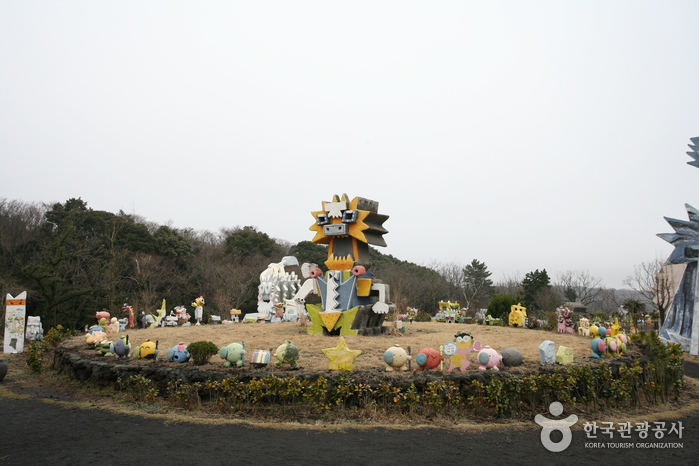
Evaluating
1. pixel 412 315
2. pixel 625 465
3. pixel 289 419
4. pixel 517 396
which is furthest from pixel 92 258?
pixel 625 465

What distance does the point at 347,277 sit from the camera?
14.7 m

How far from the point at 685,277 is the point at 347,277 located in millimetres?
14364

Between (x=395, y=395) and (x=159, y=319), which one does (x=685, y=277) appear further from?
(x=159, y=319)

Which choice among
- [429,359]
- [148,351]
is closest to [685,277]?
[429,359]

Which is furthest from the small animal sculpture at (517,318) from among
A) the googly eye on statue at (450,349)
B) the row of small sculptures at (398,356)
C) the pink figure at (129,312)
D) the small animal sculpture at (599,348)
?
the pink figure at (129,312)

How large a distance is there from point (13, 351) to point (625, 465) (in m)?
16.7

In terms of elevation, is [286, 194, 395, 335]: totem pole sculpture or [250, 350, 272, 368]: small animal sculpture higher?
[286, 194, 395, 335]: totem pole sculpture

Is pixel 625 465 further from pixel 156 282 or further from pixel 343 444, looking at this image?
pixel 156 282

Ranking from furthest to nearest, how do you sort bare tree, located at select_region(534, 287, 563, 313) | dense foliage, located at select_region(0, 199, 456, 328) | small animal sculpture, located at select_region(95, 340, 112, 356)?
1. bare tree, located at select_region(534, 287, 563, 313)
2. dense foliage, located at select_region(0, 199, 456, 328)
3. small animal sculpture, located at select_region(95, 340, 112, 356)

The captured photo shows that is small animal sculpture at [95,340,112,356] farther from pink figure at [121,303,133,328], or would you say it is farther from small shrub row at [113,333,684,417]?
pink figure at [121,303,133,328]

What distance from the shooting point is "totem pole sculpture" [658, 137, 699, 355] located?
1852cm

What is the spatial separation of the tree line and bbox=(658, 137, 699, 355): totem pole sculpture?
23.6 feet

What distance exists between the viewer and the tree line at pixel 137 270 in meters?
21.8

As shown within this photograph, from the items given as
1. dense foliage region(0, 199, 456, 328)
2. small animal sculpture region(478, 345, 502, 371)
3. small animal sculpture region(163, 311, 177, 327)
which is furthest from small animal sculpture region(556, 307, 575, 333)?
small animal sculpture region(163, 311, 177, 327)
